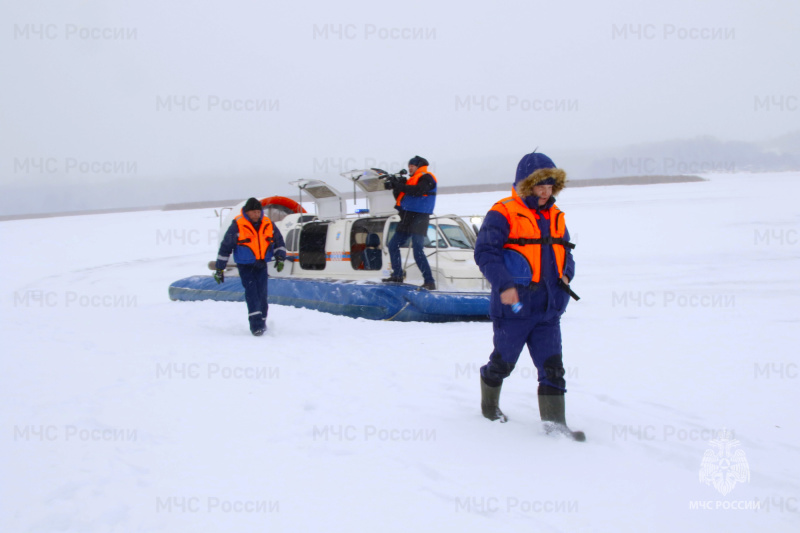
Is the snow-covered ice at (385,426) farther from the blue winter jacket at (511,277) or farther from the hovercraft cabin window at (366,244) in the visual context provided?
the hovercraft cabin window at (366,244)

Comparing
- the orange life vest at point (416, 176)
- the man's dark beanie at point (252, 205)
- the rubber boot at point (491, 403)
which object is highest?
the orange life vest at point (416, 176)

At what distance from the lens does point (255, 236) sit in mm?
7238

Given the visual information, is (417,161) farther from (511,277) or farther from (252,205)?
(511,277)

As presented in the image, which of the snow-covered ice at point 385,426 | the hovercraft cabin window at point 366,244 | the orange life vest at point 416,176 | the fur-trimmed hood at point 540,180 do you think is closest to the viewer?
the snow-covered ice at point 385,426

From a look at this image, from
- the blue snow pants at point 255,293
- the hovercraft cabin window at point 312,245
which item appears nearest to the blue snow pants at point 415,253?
the blue snow pants at point 255,293

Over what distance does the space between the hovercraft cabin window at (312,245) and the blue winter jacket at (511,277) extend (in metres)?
6.99

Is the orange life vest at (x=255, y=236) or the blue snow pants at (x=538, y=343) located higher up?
the orange life vest at (x=255, y=236)

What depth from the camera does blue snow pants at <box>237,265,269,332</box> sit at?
7.28m

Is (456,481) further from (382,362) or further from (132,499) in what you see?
(382,362)

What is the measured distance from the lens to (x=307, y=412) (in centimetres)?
406

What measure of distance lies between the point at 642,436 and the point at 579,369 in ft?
5.20

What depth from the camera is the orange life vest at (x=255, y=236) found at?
7.20m

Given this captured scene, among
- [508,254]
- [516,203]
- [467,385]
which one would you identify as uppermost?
[516,203]

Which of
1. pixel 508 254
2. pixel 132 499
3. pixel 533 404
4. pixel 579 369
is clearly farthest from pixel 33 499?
pixel 579 369
